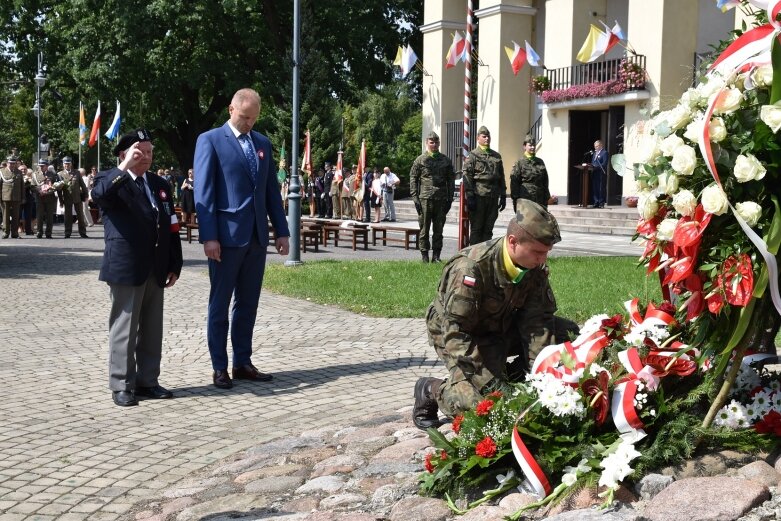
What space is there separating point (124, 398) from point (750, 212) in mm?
4612

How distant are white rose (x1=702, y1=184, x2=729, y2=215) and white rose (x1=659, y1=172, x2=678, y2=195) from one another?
0.66 feet

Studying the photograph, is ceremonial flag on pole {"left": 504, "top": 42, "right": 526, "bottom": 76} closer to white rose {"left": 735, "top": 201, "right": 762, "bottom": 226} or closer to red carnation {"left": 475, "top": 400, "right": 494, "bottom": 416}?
red carnation {"left": 475, "top": 400, "right": 494, "bottom": 416}

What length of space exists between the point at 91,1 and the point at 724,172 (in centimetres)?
3871

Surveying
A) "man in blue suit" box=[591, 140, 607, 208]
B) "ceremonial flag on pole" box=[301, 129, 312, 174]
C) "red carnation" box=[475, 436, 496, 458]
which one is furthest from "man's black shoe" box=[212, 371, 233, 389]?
"ceremonial flag on pole" box=[301, 129, 312, 174]

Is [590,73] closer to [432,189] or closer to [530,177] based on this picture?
[530,177]

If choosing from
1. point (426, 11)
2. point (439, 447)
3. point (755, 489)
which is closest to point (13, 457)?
point (439, 447)

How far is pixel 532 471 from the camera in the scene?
13.3 ft

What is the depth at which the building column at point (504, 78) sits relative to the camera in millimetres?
32312

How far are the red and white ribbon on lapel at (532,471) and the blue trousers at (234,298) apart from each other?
365 centimetres

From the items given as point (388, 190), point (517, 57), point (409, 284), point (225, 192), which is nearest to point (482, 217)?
point (409, 284)

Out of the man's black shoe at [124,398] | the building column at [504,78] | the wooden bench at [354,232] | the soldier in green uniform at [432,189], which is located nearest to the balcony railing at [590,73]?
the building column at [504,78]

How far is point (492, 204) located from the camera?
51.5 feet

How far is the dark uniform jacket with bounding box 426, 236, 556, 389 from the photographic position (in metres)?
5.03

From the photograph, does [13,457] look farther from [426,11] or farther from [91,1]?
[91,1]
